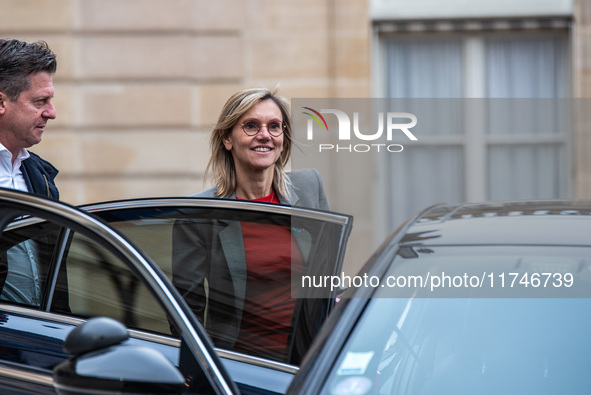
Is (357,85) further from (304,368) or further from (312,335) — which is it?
(304,368)

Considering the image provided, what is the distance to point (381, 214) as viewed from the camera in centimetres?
730

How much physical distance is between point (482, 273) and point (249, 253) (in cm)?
81

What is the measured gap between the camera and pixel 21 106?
3076 millimetres

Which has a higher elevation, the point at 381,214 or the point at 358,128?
the point at 358,128

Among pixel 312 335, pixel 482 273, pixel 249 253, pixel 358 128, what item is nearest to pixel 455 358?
pixel 482 273

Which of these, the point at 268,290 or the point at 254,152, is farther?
the point at 254,152

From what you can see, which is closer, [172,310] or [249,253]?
[172,310]

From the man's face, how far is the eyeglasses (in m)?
0.81

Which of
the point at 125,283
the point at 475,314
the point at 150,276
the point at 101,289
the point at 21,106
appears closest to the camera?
the point at 150,276

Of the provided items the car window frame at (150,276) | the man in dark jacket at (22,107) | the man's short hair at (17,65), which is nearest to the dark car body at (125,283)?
the car window frame at (150,276)

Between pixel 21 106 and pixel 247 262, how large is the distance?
1.21 meters

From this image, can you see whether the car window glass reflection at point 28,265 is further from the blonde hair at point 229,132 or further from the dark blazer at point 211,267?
the blonde hair at point 229,132

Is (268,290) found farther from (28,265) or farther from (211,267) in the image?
(28,265)

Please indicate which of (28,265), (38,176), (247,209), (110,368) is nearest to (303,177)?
(247,209)
